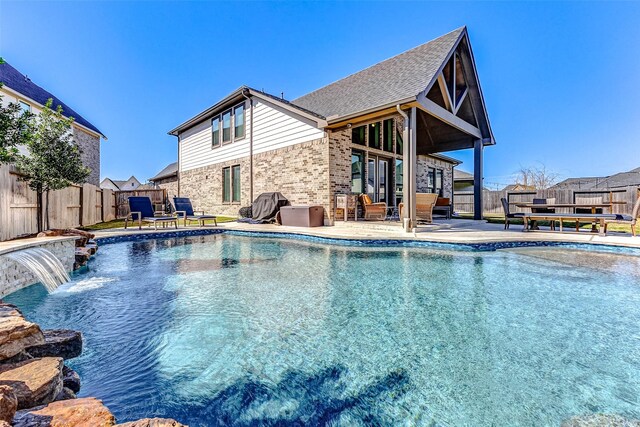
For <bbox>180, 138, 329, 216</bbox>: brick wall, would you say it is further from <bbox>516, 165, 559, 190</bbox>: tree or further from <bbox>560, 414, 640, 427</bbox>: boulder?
<bbox>516, 165, 559, 190</bbox>: tree

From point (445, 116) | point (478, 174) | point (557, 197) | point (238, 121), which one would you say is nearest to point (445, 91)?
point (445, 116)

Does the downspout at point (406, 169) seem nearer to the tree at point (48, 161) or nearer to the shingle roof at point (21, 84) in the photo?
the tree at point (48, 161)

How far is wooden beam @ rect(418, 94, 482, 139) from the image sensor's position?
7.92m

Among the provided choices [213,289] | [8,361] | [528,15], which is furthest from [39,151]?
[528,15]

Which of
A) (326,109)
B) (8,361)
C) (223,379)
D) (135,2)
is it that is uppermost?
(135,2)

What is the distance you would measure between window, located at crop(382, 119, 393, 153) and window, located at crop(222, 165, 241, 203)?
714 centimetres

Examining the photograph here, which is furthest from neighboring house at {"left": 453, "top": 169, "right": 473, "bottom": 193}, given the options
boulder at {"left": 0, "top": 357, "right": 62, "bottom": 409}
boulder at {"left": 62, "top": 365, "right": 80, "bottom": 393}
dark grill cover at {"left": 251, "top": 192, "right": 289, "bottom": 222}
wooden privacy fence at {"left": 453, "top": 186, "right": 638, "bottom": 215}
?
boulder at {"left": 0, "top": 357, "right": 62, "bottom": 409}

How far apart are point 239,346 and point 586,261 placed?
259 inches

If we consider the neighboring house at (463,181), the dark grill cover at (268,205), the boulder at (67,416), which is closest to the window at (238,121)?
the dark grill cover at (268,205)

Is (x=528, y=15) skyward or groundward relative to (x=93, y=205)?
skyward

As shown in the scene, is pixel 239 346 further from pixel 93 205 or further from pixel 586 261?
pixel 93 205

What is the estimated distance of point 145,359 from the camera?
230 centimetres

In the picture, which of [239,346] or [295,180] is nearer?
[239,346]

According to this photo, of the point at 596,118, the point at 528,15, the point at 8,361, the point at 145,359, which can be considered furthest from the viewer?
the point at 596,118
